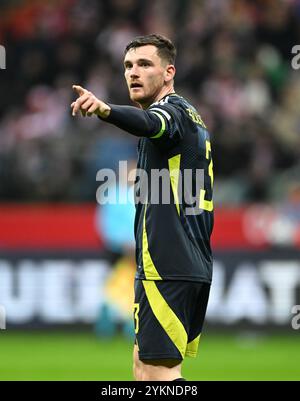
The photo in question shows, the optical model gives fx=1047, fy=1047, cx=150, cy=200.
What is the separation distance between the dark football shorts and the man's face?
1066mm

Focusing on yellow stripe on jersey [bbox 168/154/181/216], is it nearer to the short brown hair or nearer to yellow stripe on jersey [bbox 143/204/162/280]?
yellow stripe on jersey [bbox 143/204/162/280]

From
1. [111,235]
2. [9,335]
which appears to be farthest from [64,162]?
[9,335]

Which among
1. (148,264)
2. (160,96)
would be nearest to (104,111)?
(160,96)

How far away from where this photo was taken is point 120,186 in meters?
12.2

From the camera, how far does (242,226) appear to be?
12391 millimetres

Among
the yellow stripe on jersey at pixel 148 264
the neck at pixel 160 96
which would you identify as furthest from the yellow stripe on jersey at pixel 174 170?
the neck at pixel 160 96

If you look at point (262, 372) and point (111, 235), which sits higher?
point (111, 235)

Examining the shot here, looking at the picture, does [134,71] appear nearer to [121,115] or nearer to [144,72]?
[144,72]

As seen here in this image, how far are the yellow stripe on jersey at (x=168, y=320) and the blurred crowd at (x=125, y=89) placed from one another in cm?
733

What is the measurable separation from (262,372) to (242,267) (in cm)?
268

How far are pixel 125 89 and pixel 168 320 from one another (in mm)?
8436

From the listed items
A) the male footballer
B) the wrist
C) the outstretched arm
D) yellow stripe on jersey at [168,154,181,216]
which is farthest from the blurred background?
the wrist

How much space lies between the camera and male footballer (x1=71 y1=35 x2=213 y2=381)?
18.7ft
